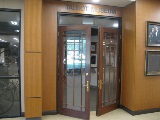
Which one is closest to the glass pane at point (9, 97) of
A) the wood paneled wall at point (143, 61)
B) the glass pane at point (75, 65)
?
the glass pane at point (75, 65)

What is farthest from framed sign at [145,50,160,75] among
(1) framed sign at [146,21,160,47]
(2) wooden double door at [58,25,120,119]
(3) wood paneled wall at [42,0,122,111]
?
(3) wood paneled wall at [42,0,122,111]

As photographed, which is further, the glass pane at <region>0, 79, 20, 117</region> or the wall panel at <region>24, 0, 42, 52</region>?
the glass pane at <region>0, 79, 20, 117</region>

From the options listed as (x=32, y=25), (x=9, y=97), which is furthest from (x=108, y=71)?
(x=9, y=97)

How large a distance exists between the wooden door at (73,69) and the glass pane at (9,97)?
119 cm

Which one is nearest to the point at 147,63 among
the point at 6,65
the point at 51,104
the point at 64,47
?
the point at 64,47

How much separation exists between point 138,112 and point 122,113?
43 centimetres

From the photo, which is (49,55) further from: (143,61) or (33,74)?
(143,61)

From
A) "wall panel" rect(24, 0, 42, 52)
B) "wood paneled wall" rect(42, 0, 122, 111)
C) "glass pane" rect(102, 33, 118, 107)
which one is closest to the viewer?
"wall panel" rect(24, 0, 42, 52)

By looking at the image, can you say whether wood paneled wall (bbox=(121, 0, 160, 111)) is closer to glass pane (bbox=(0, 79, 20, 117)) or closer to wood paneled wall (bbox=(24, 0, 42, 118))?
wood paneled wall (bbox=(24, 0, 42, 118))

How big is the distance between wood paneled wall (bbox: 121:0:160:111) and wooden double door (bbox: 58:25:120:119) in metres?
0.53

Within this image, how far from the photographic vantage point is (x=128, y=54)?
4695 millimetres

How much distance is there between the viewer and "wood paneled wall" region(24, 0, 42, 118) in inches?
151

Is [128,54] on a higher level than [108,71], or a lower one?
higher

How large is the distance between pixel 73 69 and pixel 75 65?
118mm
